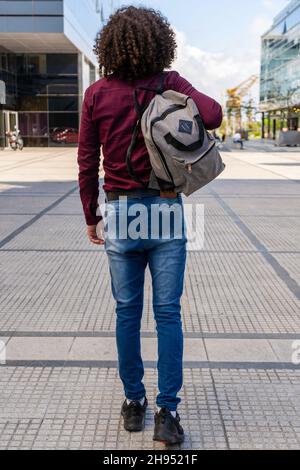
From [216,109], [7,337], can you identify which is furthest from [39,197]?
[216,109]

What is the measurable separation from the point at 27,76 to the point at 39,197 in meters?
30.6

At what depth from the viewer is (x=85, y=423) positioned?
2922 millimetres

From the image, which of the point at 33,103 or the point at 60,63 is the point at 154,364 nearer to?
the point at 33,103

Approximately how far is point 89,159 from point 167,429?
130 cm

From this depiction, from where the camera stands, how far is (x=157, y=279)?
2686mm

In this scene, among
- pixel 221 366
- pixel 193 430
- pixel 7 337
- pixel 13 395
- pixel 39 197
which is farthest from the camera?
pixel 39 197

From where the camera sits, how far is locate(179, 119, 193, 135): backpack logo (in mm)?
2482

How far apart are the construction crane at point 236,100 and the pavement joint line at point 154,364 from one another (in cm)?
7392

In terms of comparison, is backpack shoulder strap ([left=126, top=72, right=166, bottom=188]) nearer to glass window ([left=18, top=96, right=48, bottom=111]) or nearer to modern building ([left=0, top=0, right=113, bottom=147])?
modern building ([left=0, top=0, right=113, bottom=147])

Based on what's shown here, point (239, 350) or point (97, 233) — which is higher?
point (97, 233)

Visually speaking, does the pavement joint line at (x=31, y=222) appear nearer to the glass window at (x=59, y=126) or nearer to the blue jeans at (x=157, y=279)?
the blue jeans at (x=157, y=279)

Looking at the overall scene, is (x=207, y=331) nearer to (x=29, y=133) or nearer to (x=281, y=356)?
(x=281, y=356)

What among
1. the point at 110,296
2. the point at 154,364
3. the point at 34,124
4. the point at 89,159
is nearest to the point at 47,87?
the point at 34,124

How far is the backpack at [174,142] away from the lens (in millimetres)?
2471
